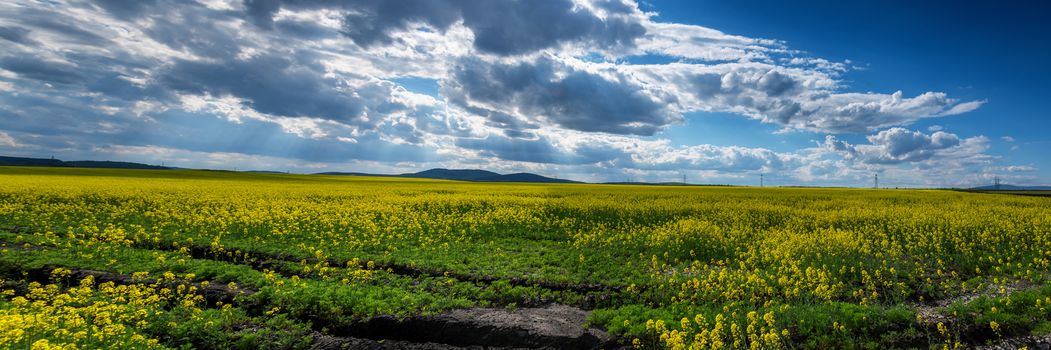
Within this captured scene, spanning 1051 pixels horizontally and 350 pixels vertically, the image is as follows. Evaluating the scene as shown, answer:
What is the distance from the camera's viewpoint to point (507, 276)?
563 inches

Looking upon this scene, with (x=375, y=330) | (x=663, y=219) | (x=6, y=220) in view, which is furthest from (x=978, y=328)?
(x=6, y=220)

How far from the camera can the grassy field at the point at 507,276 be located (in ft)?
32.1

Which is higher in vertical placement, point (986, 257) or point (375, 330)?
point (986, 257)

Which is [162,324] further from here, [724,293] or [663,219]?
[663,219]

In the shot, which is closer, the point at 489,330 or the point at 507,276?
the point at 489,330

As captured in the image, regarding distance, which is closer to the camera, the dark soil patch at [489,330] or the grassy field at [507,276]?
the grassy field at [507,276]

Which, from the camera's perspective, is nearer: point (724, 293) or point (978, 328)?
point (978, 328)

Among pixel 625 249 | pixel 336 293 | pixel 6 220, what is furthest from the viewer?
pixel 6 220

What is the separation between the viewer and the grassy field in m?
9.78

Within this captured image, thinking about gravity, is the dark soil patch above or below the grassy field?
below

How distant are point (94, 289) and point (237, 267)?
3150mm

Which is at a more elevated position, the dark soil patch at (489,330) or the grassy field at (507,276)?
the grassy field at (507,276)

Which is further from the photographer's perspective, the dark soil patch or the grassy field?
the dark soil patch

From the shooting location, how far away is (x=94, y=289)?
12.2m
